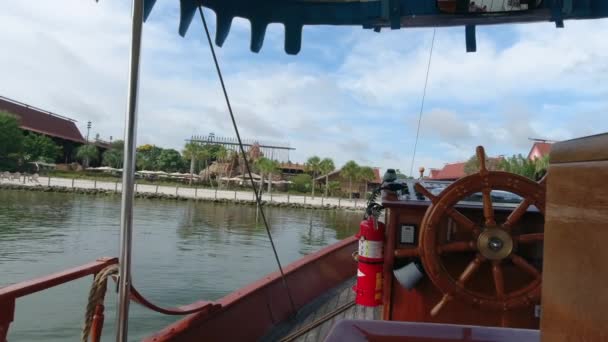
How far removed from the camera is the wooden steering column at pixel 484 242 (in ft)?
8.15

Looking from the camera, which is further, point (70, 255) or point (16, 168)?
point (16, 168)

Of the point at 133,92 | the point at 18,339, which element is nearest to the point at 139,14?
the point at 133,92

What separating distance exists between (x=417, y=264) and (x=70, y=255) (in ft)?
47.4

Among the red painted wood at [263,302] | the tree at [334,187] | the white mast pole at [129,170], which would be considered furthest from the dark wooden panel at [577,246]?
the tree at [334,187]

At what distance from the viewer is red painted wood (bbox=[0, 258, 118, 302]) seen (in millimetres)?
1723

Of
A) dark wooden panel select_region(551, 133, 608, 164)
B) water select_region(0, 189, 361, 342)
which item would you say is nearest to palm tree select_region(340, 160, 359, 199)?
water select_region(0, 189, 361, 342)

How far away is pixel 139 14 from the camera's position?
1.43m

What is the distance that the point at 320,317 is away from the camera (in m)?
3.80

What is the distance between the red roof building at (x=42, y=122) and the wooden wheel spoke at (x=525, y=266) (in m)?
53.3

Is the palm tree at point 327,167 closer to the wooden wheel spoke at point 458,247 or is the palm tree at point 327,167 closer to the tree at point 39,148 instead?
the tree at point 39,148

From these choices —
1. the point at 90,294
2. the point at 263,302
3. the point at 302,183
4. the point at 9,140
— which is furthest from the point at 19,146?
the point at 90,294

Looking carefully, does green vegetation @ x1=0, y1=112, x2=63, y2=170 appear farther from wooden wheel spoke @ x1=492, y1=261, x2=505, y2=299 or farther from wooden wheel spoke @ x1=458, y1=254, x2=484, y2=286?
wooden wheel spoke @ x1=492, y1=261, x2=505, y2=299

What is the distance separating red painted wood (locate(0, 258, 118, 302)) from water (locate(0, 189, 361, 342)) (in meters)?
5.15

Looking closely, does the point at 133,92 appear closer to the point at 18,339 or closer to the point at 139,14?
the point at 139,14
